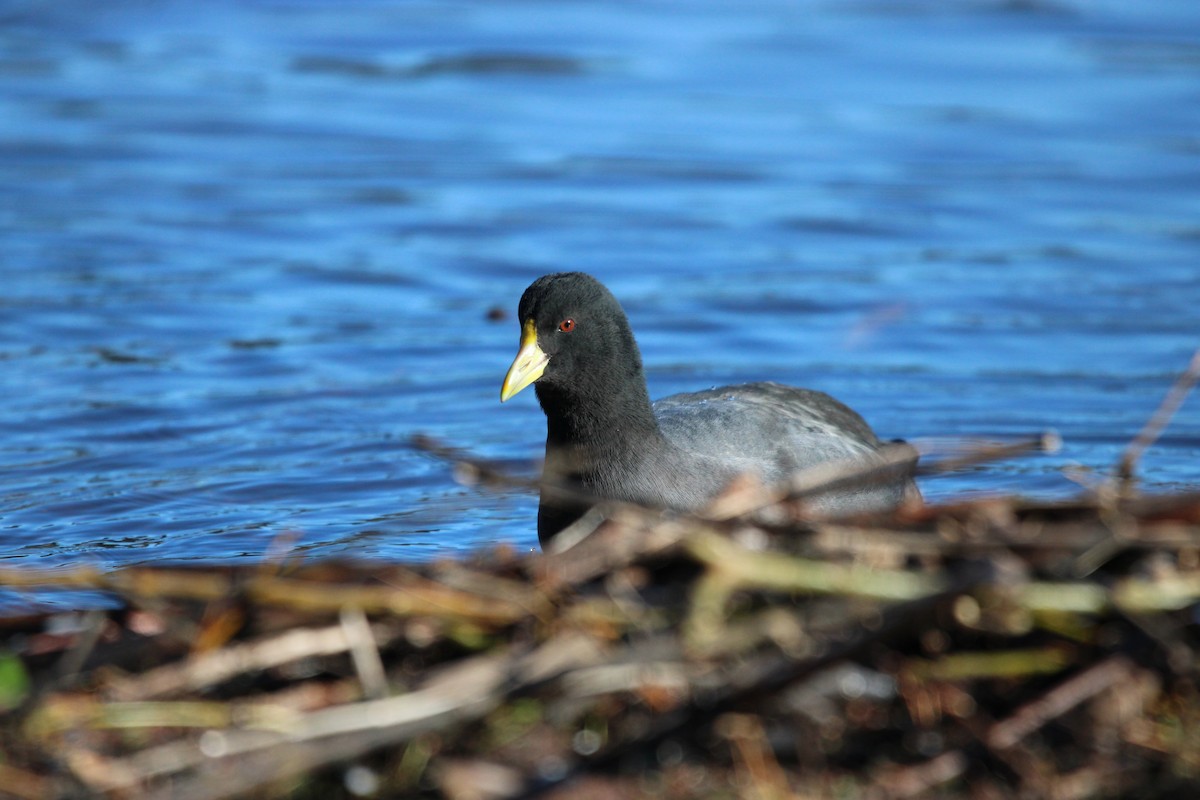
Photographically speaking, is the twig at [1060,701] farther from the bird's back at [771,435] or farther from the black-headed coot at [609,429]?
the bird's back at [771,435]

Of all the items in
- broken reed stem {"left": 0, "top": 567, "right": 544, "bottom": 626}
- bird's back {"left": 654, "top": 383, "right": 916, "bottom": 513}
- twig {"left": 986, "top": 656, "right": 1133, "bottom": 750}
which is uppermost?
broken reed stem {"left": 0, "top": 567, "right": 544, "bottom": 626}

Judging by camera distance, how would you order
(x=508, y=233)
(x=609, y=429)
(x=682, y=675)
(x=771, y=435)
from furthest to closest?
(x=508, y=233)
(x=771, y=435)
(x=609, y=429)
(x=682, y=675)

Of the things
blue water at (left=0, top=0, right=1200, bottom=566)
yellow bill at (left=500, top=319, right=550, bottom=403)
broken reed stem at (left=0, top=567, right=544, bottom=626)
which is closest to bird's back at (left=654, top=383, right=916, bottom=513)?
yellow bill at (left=500, top=319, right=550, bottom=403)

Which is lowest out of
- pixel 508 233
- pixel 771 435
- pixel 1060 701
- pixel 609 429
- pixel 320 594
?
pixel 508 233

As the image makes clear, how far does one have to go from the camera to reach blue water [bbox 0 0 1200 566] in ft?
22.1

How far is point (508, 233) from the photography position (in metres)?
10.1

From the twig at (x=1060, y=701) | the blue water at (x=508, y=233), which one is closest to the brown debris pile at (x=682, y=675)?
the twig at (x=1060, y=701)

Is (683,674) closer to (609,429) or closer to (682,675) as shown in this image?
(682,675)

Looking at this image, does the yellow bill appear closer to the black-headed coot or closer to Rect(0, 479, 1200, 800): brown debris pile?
the black-headed coot

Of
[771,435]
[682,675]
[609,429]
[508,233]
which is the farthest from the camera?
[508,233]

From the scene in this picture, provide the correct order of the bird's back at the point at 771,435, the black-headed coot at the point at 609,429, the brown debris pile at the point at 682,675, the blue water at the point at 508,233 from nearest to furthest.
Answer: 1. the brown debris pile at the point at 682,675
2. the black-headed coot at the point at 609,429
3. the bird's back at the point at 771,435
4. the blue water at the point at 508,233

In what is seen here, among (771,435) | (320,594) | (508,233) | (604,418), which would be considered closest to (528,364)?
(604,418)

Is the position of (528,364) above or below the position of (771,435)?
above

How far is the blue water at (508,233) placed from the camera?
6742 mm
